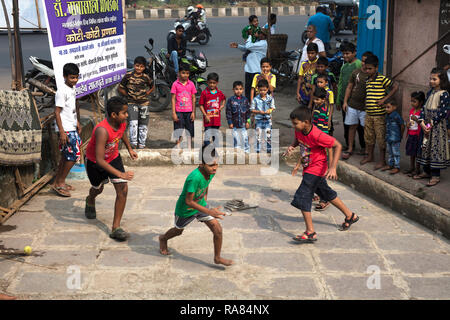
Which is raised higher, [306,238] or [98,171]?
[98,171]

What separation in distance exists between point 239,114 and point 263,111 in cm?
38

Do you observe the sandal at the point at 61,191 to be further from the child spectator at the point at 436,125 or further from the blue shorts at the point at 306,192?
the child spectator at the point at 436,125

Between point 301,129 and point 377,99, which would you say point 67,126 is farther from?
point 377,99

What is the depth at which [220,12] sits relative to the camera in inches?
1337

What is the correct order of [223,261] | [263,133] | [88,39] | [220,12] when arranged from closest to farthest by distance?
[223,261]
[88,39]
[263,133]
[220,12]

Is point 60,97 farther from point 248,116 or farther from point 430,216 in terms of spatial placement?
point 430,216

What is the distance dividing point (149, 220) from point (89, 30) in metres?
2.90

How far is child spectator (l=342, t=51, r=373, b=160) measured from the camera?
25.4ft

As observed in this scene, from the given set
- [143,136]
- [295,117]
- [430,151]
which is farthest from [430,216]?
[143,136]

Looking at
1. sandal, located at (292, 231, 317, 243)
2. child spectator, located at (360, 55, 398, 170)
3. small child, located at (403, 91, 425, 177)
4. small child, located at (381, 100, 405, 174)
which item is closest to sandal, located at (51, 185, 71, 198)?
sandal, located at (292, 231, 317, 243)

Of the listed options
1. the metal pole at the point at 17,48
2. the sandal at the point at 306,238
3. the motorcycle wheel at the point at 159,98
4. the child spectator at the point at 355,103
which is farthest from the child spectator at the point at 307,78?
the metal pole at the point at 17,48

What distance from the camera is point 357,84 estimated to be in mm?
7777

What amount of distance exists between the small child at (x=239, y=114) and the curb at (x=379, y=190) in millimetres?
262

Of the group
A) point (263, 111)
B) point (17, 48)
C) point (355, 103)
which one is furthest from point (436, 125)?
point (17, 48)
